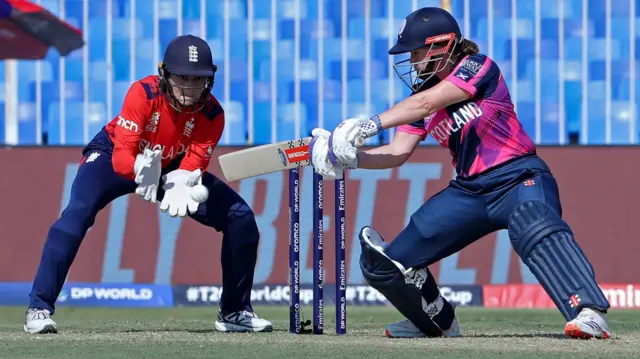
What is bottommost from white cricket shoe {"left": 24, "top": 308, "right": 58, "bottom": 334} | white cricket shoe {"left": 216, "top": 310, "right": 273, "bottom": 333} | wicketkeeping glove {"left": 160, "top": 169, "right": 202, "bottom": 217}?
white cricket shoe {"left": 216, "top": 310, "right": 273, "bottom": 333}

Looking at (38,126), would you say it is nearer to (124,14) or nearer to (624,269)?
(124,14)

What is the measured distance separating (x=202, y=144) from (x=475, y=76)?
5.01 feet

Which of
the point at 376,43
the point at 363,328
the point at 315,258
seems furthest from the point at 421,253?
the point at 376,43

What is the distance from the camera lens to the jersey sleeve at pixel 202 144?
6453mm

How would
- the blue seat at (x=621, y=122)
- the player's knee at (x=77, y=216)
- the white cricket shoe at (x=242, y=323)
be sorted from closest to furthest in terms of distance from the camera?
the player's knee at (x=77, y=216) → the white cricket shoe at (x=242, y=323) → the blue seat at (x=621, y=122)

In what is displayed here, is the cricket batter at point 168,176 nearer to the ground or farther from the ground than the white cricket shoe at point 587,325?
farther from the ground

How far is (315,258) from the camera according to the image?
6258 millimetres

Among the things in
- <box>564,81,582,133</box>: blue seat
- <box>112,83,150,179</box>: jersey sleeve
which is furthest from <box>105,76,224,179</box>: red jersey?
<box>564,81,582,133</box>: blue seat

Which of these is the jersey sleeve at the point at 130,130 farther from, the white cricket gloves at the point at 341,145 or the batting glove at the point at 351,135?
the batting glove at the point at 351,135

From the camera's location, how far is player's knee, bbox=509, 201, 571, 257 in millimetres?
5621

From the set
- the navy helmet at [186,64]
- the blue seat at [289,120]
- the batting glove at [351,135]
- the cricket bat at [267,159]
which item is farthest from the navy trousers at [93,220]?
the blue seat at [289,120]

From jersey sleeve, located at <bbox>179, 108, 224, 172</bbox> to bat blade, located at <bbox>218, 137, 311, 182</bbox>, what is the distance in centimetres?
28

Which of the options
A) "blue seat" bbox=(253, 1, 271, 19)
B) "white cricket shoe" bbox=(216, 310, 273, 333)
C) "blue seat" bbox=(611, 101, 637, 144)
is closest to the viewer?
"white cricket shoe" bbox=(216, 310, 273, 333)

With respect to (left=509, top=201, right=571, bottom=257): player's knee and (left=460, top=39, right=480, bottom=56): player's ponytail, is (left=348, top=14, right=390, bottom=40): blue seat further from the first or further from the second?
(left=509, top=201, right=571, bottom=257): player's knee
